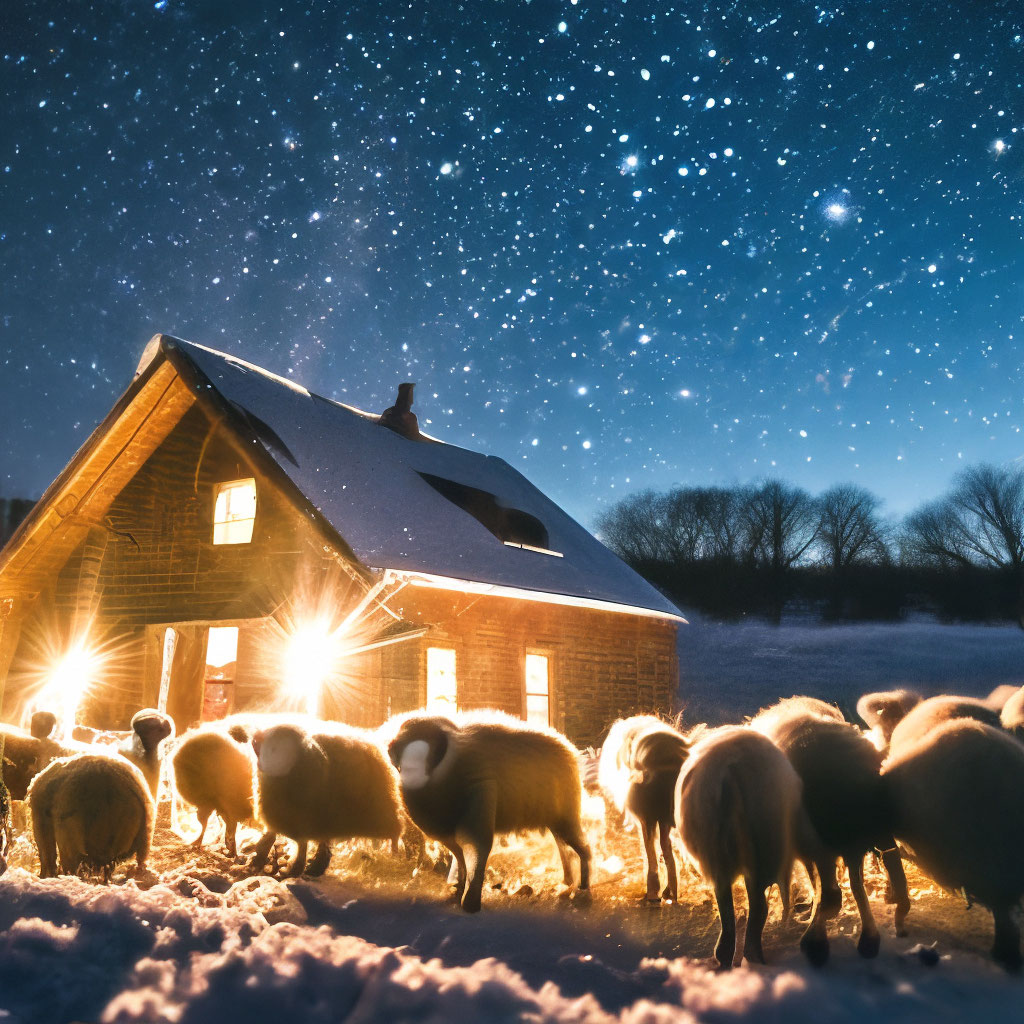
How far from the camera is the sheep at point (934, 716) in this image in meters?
4.20

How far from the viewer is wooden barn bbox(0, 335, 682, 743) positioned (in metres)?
9.70

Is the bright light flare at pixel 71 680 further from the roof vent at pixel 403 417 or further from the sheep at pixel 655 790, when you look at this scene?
the sheep at pixel 655 790

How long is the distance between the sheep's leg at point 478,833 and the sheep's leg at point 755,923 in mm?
1652

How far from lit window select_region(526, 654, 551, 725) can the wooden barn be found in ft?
0.12

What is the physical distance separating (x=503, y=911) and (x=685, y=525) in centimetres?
4513

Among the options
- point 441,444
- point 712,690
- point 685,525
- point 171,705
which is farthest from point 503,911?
point 685,525

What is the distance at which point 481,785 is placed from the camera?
459 centimetres

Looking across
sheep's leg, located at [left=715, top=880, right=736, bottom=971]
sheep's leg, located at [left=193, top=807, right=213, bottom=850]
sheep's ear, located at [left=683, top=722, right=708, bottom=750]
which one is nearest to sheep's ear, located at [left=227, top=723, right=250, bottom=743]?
sheep's leg, located at [left=193, top=807, right=213, bottom=850]

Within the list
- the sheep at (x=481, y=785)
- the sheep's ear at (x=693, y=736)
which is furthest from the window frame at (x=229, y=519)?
the sheep's ear at (x=693, y=736)

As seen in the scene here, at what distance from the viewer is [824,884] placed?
3.48m

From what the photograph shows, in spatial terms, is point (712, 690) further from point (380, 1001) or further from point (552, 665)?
point (380, 1001)

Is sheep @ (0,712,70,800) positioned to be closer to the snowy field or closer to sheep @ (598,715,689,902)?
the snowy field

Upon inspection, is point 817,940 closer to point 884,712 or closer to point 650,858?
point 650,858

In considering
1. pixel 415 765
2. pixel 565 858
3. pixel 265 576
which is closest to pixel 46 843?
pixel 415 765
